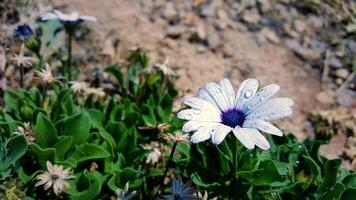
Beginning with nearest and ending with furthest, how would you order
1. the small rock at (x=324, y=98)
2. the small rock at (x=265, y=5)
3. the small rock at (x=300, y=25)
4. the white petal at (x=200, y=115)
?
the white petal at (x=200, y=115)
the small rock at (x=324, y=98)
the small rock at (x=300, y=25)
the small rock at (x=265, y=5)

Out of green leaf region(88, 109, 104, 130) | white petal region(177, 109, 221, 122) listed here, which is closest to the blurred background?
green leaf region(88, 109, 104, 130)

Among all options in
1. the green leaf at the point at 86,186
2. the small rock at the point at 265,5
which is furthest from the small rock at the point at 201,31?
the green leaf at the point at 86,186

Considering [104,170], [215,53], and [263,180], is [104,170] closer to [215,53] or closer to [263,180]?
[263,180]

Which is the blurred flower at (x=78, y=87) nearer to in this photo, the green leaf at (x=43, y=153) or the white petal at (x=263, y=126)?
the green leaf at (x=43, y=153)

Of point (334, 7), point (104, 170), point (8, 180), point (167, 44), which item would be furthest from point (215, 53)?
point (8, 180)

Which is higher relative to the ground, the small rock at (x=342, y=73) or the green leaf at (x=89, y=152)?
the small rock at (x=342, y=73)
